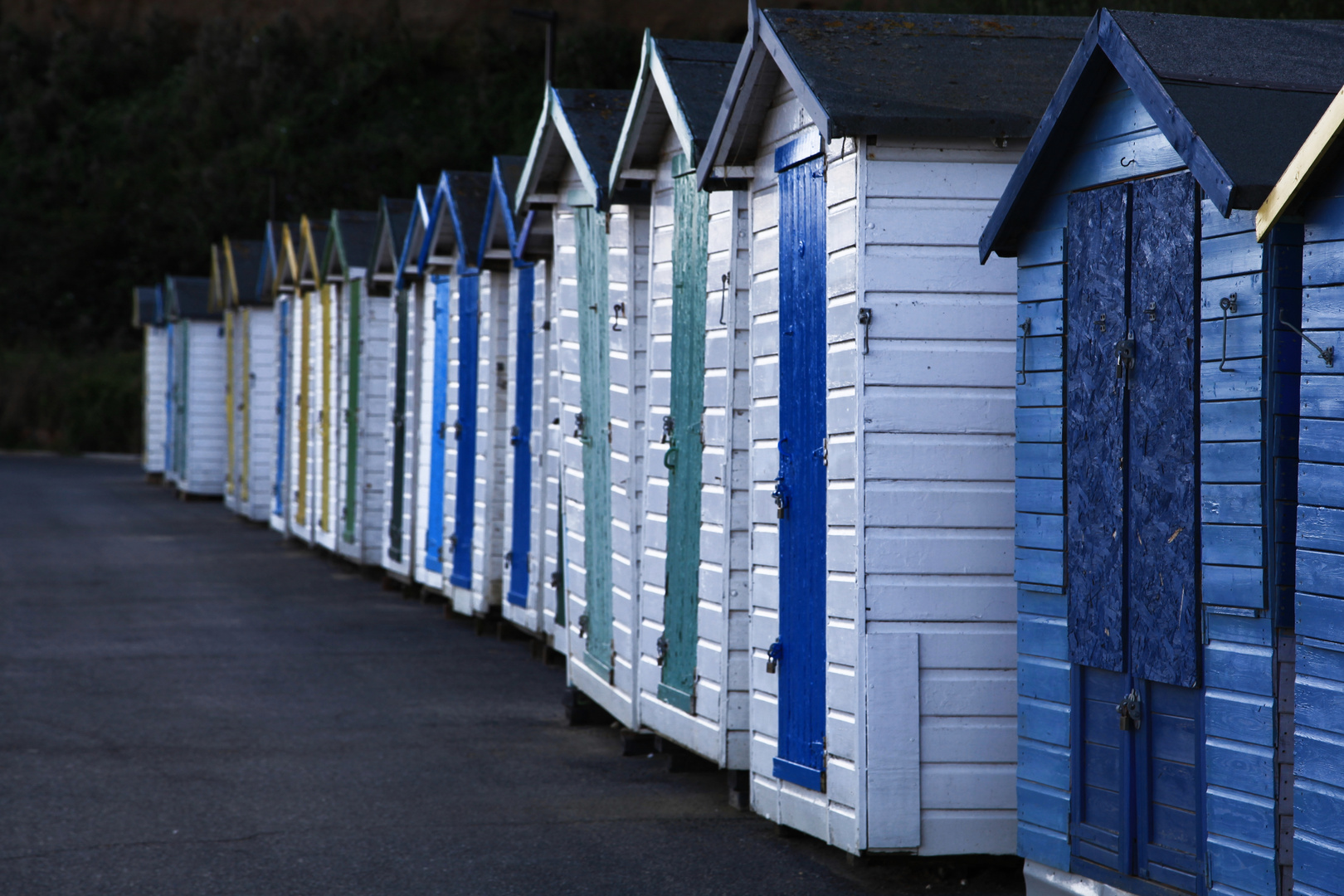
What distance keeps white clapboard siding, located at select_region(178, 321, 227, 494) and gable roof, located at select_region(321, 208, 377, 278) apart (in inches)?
370

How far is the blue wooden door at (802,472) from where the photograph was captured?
6.06 m

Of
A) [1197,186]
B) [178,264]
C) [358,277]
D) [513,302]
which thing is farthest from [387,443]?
[178,264]

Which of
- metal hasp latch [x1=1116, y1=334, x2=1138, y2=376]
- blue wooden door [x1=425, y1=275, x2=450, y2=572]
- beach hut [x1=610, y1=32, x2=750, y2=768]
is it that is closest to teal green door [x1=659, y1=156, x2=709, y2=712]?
beach hut [x1=610, y1=32, x2=750, y2=768]

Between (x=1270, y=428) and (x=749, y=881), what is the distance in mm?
2532

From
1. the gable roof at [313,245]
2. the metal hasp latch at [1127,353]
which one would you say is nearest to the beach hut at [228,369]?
the gable roof at [313,245]

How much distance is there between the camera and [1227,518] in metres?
4.44

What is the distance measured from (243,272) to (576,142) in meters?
15.3

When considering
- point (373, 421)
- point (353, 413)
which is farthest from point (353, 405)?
point (373, 421)

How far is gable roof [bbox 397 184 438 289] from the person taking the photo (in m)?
13.8

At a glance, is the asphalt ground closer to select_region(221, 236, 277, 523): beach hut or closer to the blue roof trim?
the blue roof trim

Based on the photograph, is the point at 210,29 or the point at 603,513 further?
the point at 210,29

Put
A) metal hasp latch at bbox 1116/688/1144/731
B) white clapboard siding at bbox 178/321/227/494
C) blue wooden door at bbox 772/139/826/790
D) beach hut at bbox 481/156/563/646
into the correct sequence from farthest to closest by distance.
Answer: white clapboard siding at bbox 178/321/227/494 → beach hut at bbox 481/156/563/646 → blue wooden door at bbox 772/139/826/790 → metal hasp latch at bbox 1116/688/1144/731

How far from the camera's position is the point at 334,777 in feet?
24.9

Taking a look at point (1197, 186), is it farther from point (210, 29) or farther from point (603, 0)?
point (210, 29)
